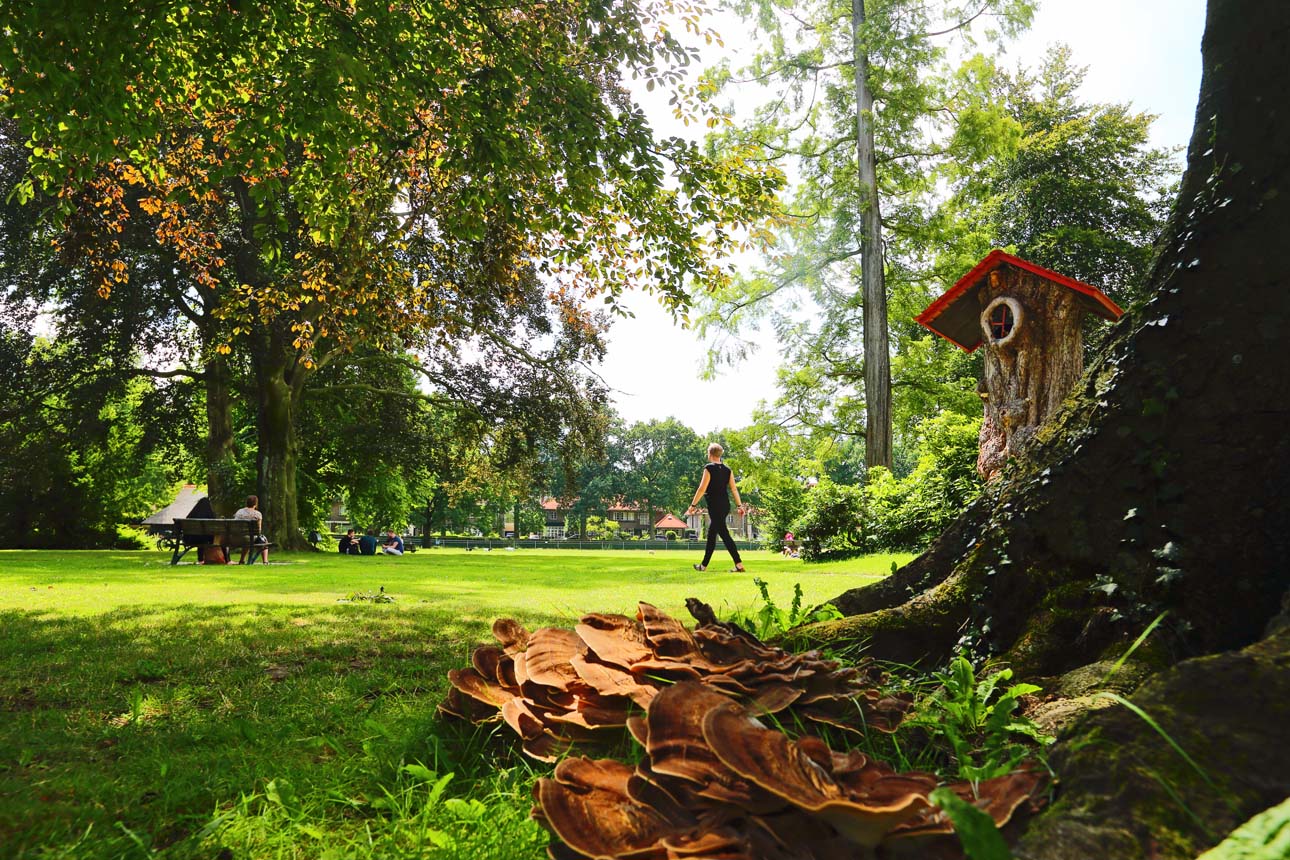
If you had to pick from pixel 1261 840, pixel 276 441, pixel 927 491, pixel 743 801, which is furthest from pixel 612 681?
pixel 276 441

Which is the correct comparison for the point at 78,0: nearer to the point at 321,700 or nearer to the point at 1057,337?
the point at 321,700

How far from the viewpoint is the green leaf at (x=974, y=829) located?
3.70 feet

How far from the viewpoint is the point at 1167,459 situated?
8.16 ft

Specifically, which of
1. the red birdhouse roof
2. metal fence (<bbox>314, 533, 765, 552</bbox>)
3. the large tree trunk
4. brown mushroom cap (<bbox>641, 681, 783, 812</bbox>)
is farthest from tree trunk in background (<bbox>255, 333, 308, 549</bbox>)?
metal fence (<bbox>314, 533, 765, 552</bbox>)

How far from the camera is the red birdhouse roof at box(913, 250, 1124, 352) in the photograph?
1045cm

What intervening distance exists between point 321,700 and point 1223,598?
3649 mm

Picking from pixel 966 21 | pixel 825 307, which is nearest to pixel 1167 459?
pixel 966 21

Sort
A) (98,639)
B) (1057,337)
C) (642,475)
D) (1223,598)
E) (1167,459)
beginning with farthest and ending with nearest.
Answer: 1. (642,475)
2. (1057,337)
3. (98,639)
4. (1167,459)
5. (1223,598)

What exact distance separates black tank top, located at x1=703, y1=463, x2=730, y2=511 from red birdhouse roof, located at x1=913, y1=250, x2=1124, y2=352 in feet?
13.8

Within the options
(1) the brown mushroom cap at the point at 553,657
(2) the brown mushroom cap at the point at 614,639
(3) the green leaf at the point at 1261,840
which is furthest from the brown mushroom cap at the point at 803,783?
(1) the brown mushroom cap at the point at 553,657

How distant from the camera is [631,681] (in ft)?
7.29

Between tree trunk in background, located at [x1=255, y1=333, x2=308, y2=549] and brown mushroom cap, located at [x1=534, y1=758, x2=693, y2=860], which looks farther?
tree trunk in background, located at [x1=255, y1=333, x2=308, y2=549]

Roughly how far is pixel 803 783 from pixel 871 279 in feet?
62.8

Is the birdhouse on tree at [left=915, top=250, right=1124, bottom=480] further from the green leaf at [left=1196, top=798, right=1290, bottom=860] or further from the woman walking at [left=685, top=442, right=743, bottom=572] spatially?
the green leaf at [left=1196, top=798, right=1290, bottom=860]
